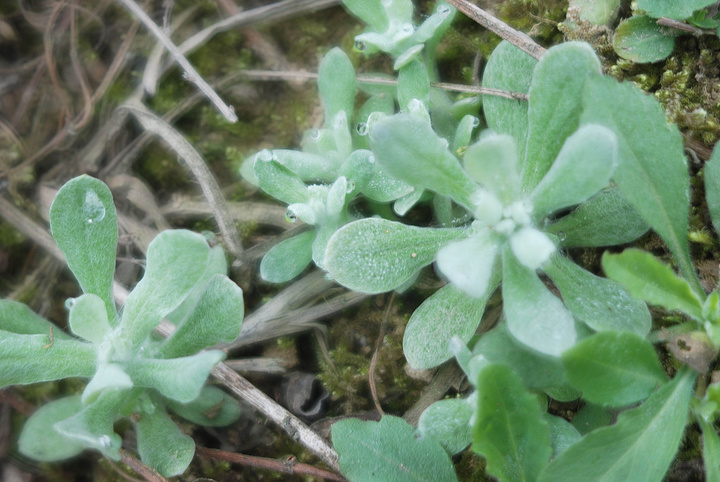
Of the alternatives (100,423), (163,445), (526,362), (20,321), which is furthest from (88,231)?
(526,362)

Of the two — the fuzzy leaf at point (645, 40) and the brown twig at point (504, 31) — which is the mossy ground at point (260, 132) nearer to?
the fuzzy leaf at point (645, 40)

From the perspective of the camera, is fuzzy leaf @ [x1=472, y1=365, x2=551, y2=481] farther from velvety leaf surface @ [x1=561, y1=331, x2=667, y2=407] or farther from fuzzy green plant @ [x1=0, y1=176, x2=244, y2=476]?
fuzzy green plant @ [x1=0, y1=176, x2=244, y2=476]

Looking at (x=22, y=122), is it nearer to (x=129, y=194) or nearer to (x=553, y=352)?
(x=129, y=194)

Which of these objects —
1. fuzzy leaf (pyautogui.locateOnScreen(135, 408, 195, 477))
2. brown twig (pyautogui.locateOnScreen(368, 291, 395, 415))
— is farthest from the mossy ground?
fuzzy leaf (pyautogui.locateOnScreen(135, 408, 195, 477))

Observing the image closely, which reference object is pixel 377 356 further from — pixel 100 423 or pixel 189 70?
pixel 189 70

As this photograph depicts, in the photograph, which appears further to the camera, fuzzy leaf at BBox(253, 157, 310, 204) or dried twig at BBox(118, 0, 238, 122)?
dried twig at BBox(118, 0, 238, 122)

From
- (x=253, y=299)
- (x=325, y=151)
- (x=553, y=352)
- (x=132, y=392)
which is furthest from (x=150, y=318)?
(x=553, y=352)

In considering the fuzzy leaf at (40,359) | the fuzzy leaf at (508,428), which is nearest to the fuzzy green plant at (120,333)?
the fuzzy leaf at (40,359)
